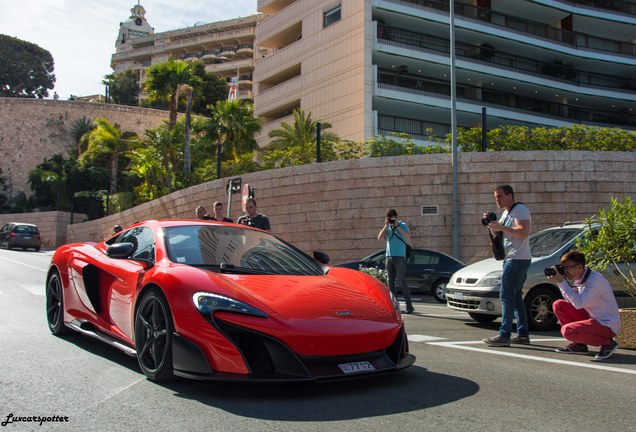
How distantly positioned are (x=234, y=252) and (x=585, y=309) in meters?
3.73

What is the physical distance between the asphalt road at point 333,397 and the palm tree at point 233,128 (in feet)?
99.3

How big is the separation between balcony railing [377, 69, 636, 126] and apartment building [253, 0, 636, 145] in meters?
0.08

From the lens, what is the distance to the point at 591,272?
630cm

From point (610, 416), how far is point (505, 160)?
634 inches

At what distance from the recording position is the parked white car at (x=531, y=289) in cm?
843

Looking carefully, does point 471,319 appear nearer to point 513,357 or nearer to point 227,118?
point 513,357

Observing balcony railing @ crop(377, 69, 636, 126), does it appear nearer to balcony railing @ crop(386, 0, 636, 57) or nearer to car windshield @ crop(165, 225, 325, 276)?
balcony railing @ crop(386, 0, 636, 57)

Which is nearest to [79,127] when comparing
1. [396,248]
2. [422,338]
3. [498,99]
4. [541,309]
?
[498,99]

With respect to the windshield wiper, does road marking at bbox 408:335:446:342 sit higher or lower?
lower

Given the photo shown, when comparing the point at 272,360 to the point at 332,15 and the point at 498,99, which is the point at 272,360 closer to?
the point at 332,15

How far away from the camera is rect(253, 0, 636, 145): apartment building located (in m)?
36.2

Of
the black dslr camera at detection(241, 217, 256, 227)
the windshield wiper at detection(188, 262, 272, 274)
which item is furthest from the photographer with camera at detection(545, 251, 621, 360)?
the black dslr camera at detection(241, 217, 256, 227)

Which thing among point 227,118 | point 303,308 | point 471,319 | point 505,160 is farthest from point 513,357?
point 227,118

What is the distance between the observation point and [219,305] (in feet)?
13.2
